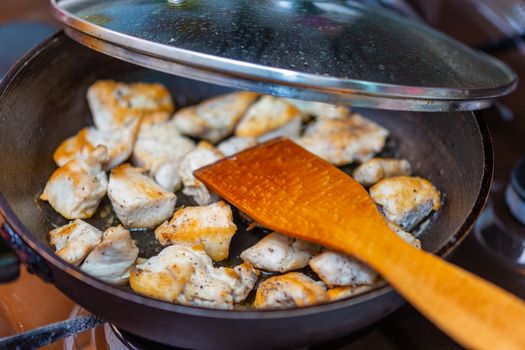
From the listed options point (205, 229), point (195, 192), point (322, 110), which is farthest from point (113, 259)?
point (322, 110)

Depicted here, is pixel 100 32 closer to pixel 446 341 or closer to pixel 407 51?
pixel 407 51

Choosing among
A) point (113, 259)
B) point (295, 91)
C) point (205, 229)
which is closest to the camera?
point (295, 91)

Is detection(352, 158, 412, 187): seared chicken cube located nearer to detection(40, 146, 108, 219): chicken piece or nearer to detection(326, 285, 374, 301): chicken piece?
detection(326, 285, 374, 301): chicken piece

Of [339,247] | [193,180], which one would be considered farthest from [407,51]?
[193,180]

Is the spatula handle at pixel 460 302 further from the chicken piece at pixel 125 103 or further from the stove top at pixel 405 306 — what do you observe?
the chicken piece at pixel 125 103

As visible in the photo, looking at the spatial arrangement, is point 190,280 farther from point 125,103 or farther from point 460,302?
point 125,103

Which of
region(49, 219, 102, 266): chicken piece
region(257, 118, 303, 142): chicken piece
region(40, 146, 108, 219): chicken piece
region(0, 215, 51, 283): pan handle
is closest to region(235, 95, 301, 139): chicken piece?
region(257, 118, 303, 142): chicken piece
